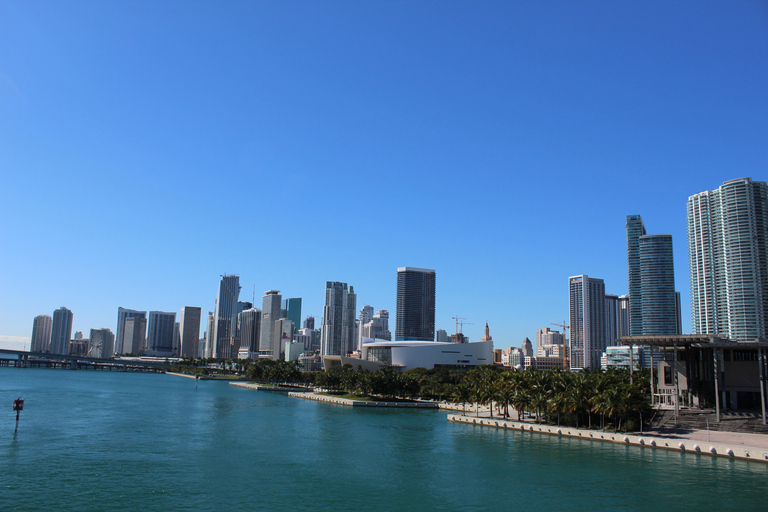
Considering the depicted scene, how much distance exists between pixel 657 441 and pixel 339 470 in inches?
1612

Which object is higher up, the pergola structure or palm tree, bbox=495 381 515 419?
the pergola structure

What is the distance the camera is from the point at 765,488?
50.6 m

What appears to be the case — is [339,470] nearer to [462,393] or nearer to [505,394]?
[505,394]

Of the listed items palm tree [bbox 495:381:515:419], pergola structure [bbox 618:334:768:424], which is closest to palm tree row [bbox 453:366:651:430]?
palm tree [bbox 495:381:515:419]

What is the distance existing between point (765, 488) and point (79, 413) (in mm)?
102463

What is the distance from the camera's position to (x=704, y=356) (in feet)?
311

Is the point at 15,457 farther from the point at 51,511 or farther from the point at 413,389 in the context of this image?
the point at 413,389

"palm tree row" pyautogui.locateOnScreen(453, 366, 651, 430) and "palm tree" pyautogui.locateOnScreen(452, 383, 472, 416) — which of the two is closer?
"palm tree row" pyautogui.locateOnScreen(453, 366, 651, 430)

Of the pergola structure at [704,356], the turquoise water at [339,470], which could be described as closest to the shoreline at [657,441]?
the turquoise water at [339,470]

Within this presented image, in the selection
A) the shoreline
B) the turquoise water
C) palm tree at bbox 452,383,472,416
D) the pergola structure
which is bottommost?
the turquoise water

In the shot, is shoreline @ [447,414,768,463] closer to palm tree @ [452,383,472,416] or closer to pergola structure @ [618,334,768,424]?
pergola structure @ [618,334,768,424]

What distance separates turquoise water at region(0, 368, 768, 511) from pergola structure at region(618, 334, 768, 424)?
19.5 metres

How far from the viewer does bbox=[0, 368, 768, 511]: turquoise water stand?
45.5 metres

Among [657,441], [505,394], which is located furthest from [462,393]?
[657,441]
